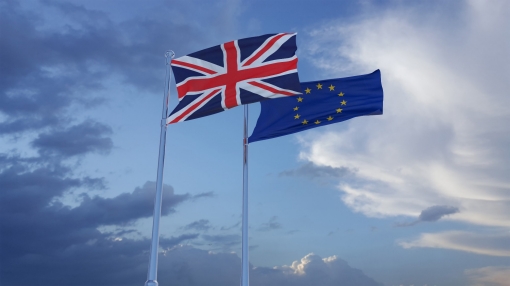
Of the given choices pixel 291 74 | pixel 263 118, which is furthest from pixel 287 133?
pixel 291 74

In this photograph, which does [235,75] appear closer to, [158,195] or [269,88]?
[269,88]

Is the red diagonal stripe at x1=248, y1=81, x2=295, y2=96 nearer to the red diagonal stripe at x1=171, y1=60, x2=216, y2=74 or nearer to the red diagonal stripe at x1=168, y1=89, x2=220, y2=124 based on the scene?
the red diagonal stripe at x1=168, y1=89, x2=220, y2=124

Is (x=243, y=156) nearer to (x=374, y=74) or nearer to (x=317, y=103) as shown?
(x=317, y=103)

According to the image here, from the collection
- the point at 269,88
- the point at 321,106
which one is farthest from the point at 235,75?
the point at 321,106

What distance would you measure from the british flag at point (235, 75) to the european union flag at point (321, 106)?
210 centimetres

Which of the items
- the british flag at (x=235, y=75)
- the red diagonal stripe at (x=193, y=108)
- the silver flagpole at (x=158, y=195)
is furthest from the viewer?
the british flag at (x=235, y=75)

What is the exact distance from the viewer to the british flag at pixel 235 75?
21281 millimetres

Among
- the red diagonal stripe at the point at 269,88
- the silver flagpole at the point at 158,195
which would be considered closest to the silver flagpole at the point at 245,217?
the red diagonal stripe at the point at 269,88

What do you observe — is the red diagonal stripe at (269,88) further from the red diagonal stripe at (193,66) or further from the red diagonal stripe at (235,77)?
the red diagonal stripe at (193,66)

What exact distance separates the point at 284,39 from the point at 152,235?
383 inches

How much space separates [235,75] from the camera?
21.9 m

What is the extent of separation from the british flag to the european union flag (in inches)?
82.8

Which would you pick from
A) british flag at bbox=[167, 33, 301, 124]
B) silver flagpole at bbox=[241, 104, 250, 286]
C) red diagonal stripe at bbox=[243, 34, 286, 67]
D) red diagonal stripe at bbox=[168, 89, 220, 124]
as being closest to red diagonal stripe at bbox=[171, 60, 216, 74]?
british flag at bbox=[167, 33, 301, 124]

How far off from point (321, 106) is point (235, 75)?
4.25m
